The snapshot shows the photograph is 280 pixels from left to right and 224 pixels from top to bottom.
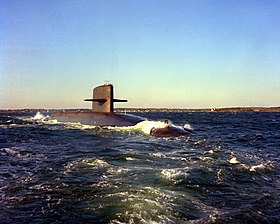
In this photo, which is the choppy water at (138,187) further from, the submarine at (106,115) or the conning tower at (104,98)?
the conning tower at (104,98)

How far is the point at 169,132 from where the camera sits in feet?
102

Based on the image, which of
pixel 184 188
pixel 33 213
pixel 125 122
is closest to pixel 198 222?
pixel 184 188

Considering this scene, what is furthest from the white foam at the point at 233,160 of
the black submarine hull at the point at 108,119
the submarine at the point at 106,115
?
the black submarine hull at the point at 108,119

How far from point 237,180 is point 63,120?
→ 148 feet

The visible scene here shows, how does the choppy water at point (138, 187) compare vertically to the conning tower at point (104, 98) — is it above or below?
below

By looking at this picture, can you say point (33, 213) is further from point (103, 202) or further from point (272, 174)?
point (272, 174)

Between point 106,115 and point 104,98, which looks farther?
point 104,98

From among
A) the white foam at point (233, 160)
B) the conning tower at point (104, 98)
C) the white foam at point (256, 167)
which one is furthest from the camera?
the conning tower at point (104, 98)

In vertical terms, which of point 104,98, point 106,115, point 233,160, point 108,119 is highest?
point 104,98

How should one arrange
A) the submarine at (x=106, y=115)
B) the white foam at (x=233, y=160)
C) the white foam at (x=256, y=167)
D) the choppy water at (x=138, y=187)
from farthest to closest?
the submarine at (x=106, y=115) → the white foam at (x=233, y=160) → the white foam at (x=256, y=167) → the choppy water at (x=138, y=187)

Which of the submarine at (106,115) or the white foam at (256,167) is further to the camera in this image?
the submarine at (106,115)

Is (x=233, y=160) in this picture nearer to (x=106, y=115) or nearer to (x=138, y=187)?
(x=138, y=187)

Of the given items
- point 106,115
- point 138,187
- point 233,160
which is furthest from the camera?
point 106,115

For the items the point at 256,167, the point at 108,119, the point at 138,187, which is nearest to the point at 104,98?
the point at 108,119
